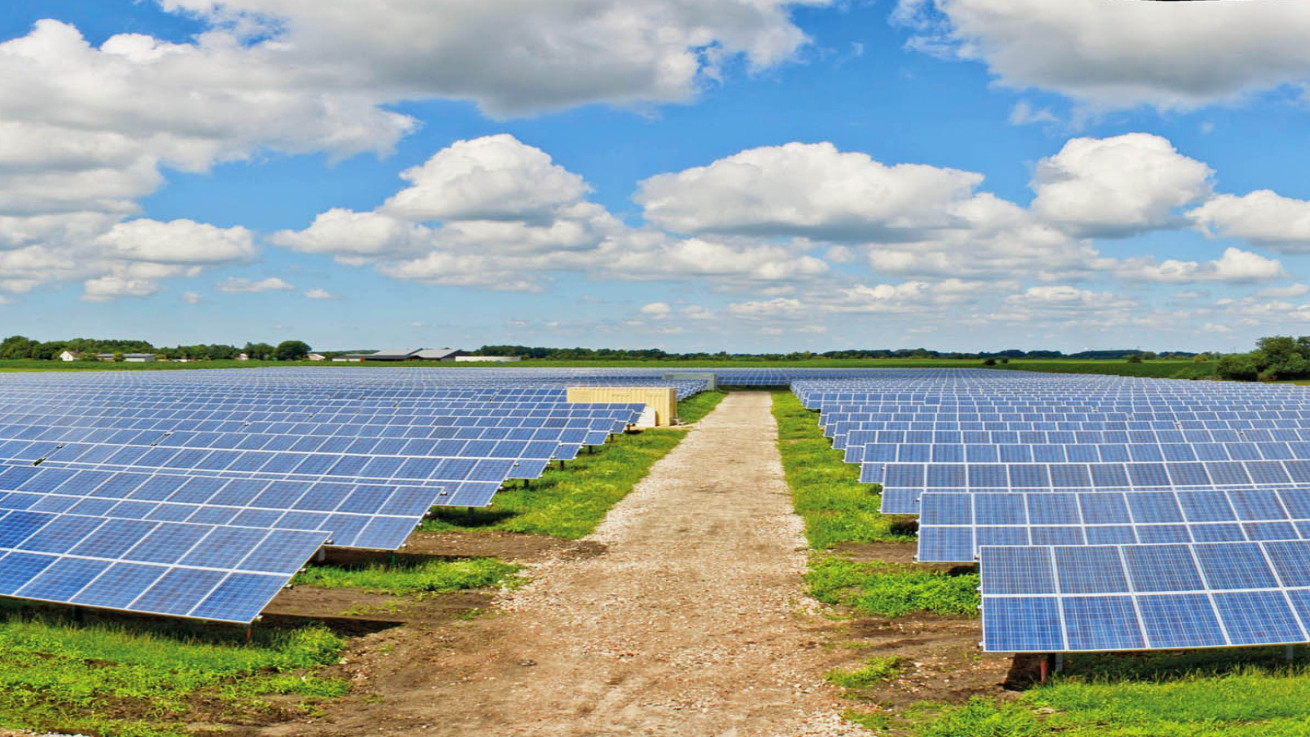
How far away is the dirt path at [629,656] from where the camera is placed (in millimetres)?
8602

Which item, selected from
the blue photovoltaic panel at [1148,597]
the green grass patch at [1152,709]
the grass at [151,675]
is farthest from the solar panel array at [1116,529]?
the grass at [151,675]

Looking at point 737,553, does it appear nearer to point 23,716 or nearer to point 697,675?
point 697,675

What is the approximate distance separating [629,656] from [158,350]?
189041 mm

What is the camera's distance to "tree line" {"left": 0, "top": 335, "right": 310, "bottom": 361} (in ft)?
521

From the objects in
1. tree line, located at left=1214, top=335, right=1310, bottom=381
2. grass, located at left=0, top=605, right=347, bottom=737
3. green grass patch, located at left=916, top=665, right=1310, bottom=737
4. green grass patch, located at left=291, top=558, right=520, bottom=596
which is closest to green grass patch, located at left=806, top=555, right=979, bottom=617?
green grass patch, located at left=916, top=665, right=1310, bottom=737

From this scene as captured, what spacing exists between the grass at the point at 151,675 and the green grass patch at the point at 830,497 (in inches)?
350

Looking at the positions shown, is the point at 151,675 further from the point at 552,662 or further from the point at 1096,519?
the point at 1096,519

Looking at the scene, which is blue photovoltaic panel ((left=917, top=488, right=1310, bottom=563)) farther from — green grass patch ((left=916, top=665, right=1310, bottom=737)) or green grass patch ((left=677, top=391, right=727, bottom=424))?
green grass patch ((left=677, top=391, right=727, bottom=424))

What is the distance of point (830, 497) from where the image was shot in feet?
67.8

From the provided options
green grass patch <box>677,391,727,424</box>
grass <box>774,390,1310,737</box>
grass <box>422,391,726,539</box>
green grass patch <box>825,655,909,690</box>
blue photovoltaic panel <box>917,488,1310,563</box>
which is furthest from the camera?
green grass patch <box>677,391,727,424</box>

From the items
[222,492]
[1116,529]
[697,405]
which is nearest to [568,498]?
[222,492]

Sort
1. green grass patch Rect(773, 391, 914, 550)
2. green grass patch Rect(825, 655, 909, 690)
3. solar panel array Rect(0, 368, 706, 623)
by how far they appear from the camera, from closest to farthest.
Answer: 1. green grass patch Rect(825, 655, 909, 690)
2. solar panel array Rect(0, 368, 706, 623)
3. green grass patch Rect(773, 391, 914, 550)

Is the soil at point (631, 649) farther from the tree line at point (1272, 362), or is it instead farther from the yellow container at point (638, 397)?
the tree line at point (1272, 362)

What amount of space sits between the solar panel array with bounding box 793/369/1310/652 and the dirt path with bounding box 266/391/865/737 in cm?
217
